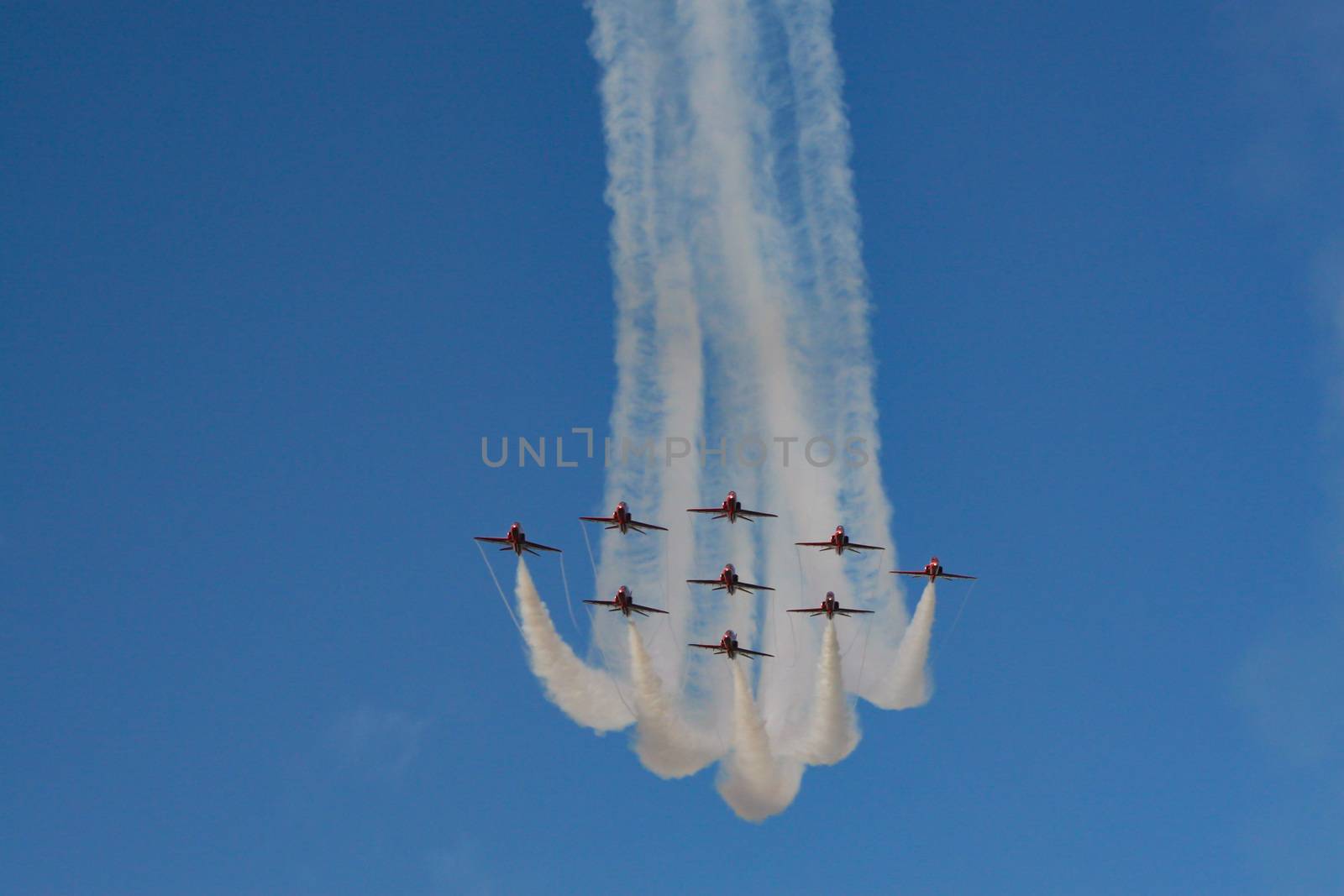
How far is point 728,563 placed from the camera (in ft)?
236

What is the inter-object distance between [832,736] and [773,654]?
5.85m

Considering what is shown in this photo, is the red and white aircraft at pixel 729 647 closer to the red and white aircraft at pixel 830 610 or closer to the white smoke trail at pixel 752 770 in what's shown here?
the white smoke trail at pixel 752 770

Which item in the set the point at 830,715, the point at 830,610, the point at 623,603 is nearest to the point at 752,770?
the point at 830,715

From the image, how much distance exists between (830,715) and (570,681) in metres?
13.8

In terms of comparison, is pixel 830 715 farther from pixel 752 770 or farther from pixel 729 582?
pixel 729 582

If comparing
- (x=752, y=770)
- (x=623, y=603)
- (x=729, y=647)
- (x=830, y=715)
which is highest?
(x=623, y=603)

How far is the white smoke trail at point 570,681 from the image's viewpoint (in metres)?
72.2

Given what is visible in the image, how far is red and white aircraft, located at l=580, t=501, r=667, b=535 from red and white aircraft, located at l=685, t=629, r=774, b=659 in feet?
23.1

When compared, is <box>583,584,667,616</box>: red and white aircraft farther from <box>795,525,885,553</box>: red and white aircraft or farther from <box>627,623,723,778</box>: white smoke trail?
<box>795,525,885,553</box>: red and white aircraft

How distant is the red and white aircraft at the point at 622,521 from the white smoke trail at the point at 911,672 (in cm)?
1500

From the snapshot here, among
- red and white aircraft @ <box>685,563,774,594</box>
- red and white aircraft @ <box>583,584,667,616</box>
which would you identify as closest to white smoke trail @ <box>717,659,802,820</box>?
red and white aircraft @ <box>685,563,774,594</box>

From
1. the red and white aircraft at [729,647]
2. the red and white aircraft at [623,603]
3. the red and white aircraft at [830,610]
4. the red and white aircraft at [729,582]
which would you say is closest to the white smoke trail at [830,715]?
the red and white aircraft at [830,610]

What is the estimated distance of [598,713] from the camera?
242ft

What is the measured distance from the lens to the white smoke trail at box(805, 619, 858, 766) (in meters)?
73.2
